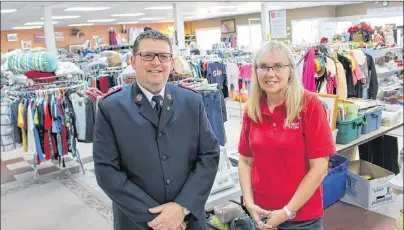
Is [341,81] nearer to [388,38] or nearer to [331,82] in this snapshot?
[331,82]

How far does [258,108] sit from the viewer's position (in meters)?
1.88

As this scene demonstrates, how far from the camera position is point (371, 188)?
3.71 m

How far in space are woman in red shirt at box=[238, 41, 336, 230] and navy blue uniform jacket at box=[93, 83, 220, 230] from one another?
26cm

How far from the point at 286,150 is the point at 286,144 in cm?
3

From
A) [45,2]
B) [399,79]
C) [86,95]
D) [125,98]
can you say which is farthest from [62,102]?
[399,79]

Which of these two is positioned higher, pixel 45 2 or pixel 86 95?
pixel 45 2

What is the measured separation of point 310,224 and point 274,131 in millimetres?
477

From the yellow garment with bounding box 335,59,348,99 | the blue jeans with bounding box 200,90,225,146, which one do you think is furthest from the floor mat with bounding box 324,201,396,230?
the yellow garment with bounding box 335,59,348,99

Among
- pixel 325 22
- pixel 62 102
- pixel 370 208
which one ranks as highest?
pixel 325 22

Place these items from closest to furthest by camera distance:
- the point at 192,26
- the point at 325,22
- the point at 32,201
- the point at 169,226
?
the point at 169,226 → the point at 32,201 → the point at 325,22 → the point at 192,26

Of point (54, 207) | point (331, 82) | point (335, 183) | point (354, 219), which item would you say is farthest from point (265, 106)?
point (54, 207)

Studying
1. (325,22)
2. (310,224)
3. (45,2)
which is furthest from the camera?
(325,22)

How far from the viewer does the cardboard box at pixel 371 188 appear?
3.71m

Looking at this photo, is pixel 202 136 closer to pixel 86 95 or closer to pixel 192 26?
pixel 86 95
